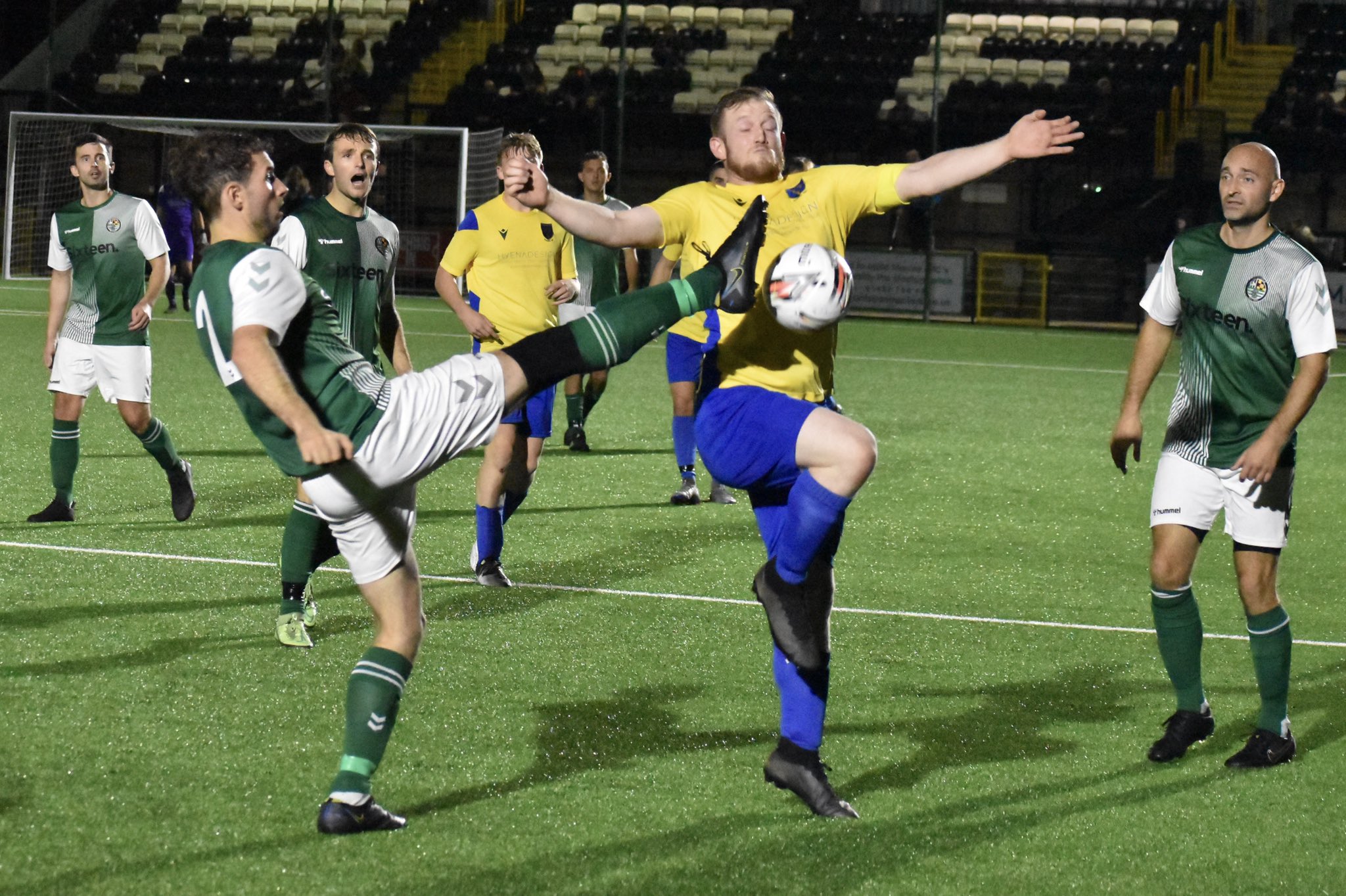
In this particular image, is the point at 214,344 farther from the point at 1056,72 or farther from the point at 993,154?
the point at 1056,72

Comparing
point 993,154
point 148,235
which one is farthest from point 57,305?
point 993,154

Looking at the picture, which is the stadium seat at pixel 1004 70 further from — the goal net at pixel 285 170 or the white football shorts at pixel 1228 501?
the white football shorts at pixel 1228 501

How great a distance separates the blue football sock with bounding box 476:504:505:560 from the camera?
6633 mm

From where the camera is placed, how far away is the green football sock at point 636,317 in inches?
154

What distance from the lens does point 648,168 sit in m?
26.8

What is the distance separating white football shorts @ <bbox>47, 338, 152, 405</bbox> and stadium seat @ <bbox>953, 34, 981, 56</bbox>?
2194 centimetres

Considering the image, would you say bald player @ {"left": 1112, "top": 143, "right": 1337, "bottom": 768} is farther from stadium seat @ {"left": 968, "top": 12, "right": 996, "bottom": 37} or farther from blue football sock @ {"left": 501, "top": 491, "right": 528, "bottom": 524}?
stadium seat @ {"left": 968, "top": 12, "right": 996, "bottom": 37}

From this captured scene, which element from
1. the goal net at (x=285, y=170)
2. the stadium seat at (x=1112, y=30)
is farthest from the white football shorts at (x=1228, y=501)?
the stadium seat at (x=1112, y=30)

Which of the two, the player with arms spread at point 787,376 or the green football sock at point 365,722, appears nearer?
the green football sock at point 365,722

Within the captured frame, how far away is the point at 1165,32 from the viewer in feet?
90.3

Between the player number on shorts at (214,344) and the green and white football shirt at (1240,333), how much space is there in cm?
251

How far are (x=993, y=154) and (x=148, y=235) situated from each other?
212 inches

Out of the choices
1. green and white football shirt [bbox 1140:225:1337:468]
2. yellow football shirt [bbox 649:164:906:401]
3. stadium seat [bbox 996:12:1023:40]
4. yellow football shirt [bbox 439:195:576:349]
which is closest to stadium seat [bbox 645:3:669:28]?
stadium seat [bbox 996:12:1023:40]

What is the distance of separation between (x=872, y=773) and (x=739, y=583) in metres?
2.66
